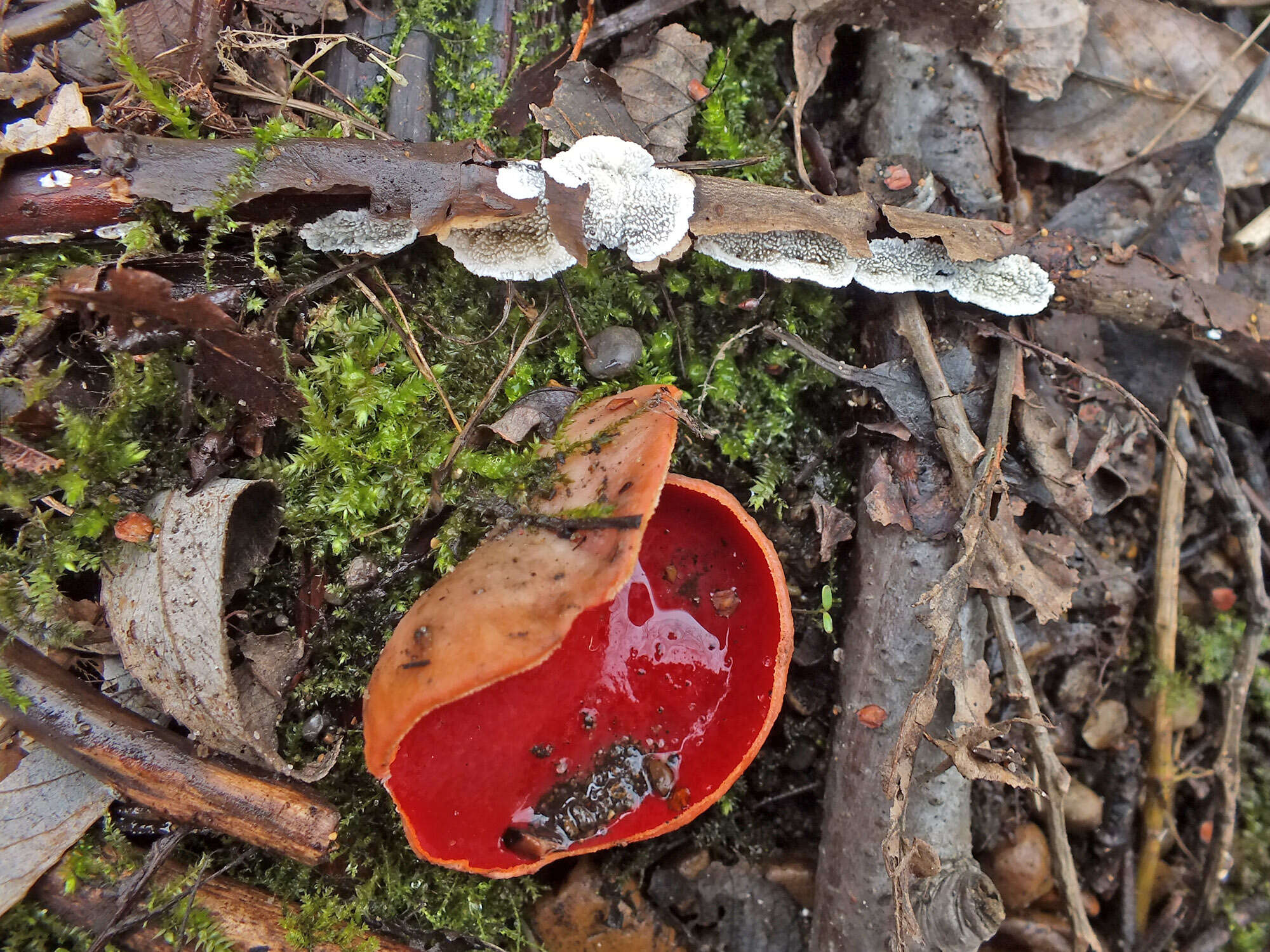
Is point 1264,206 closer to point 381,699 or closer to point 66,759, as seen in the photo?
point 381,699

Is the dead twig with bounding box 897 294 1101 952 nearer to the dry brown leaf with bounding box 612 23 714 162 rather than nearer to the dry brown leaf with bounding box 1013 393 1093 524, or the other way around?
the dry brown leaf with bounding box 1013 393 1093 524

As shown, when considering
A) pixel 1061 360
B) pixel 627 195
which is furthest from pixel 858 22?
pixel 1061 360

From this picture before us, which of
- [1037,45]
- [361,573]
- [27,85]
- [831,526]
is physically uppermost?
[27,85]

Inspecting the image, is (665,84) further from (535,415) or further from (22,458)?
(22,458)

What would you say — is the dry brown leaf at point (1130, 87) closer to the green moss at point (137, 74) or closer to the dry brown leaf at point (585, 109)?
the dry brown leaf at point (585, 109)

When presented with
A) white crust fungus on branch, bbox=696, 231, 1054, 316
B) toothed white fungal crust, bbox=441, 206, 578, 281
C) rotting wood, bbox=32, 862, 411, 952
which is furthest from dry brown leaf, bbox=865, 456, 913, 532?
rotting wood, bbox=32, 862, 411, 952

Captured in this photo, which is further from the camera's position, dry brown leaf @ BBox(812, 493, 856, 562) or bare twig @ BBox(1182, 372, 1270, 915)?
bare twig @ BBox(1182, 372, 1270, 915)
